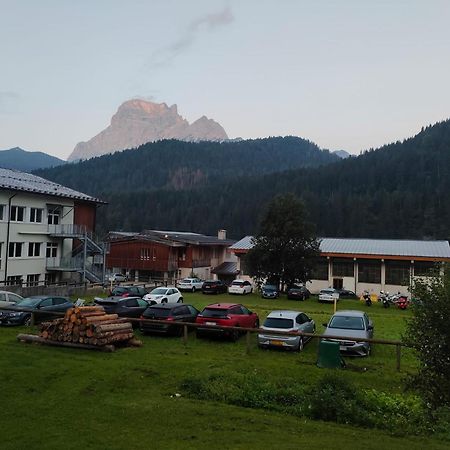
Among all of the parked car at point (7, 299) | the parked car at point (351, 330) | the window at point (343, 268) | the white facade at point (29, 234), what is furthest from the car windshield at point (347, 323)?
the window at point (343, 268)

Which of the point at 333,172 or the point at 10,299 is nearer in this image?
the point at 10,299

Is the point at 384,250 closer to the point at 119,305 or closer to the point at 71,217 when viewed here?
the point at 71,217

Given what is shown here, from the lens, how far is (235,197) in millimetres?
168250

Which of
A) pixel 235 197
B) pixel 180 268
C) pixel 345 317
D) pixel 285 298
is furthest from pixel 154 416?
pixel 235 197

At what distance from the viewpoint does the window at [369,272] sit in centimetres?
5712

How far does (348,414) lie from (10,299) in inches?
801

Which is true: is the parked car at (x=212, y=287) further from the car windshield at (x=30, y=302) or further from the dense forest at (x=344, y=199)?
Answer: the dense forest at (x=344, y=199)

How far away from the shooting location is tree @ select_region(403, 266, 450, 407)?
8.65 metres

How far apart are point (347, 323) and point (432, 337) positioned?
1109cm

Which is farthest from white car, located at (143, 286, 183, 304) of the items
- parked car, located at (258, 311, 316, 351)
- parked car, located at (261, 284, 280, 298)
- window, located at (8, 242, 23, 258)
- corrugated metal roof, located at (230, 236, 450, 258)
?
corrugated metal roof, located at (230, 236, 450, 258)

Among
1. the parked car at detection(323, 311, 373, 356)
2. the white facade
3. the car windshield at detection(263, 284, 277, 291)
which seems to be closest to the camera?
the parked car at detection(323, 311, 373, 356)

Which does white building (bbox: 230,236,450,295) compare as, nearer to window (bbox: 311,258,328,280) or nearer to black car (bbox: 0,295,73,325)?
window (bbox: 311,258,328,280)

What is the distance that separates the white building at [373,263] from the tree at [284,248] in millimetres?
2857

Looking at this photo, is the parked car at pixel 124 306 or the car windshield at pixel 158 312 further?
the parked car at pixel 124 306
